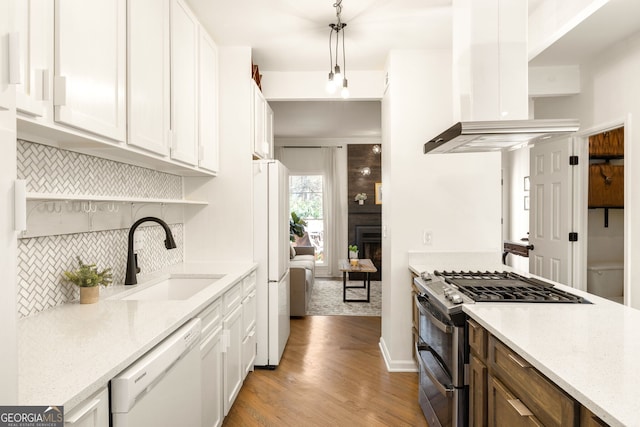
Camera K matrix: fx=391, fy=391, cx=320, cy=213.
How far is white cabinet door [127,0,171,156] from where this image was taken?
1741 millimetres

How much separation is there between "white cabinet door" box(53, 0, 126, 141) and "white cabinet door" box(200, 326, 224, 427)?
1.09m

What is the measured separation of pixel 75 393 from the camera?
90cm

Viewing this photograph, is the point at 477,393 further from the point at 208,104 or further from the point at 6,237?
the point at 208,104

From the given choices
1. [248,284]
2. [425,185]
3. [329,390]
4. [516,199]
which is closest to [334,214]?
[516,199]

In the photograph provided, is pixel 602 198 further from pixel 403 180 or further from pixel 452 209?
pixel 403 180

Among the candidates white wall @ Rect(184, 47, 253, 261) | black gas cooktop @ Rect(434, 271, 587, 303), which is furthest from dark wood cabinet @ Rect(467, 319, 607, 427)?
white wall @ Rect(184, 47, 253, 261)

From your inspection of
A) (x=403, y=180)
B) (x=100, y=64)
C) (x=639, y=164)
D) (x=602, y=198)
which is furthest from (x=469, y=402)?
(x=602, y=198)

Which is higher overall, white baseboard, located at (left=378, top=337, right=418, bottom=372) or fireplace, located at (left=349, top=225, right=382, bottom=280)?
fireplace, located at (left=349, top=225, right=382, bottom=280)

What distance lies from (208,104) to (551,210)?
346 cm

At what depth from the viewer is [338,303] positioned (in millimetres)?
5363

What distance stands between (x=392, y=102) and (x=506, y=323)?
215cm

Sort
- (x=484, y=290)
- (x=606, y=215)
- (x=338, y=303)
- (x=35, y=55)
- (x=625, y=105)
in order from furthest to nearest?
1. (x=338, y=303)
2. (x=606, y=215)
3. (x=625, y=105)
4. (x=484, y=290)
5. (x=35, y=55)

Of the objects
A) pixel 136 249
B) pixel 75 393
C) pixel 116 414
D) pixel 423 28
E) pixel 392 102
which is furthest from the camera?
pixel 392 102

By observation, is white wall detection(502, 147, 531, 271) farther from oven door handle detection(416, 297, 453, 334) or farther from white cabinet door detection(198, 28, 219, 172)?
white cabinet door detection(198, 28, 219, 172)
